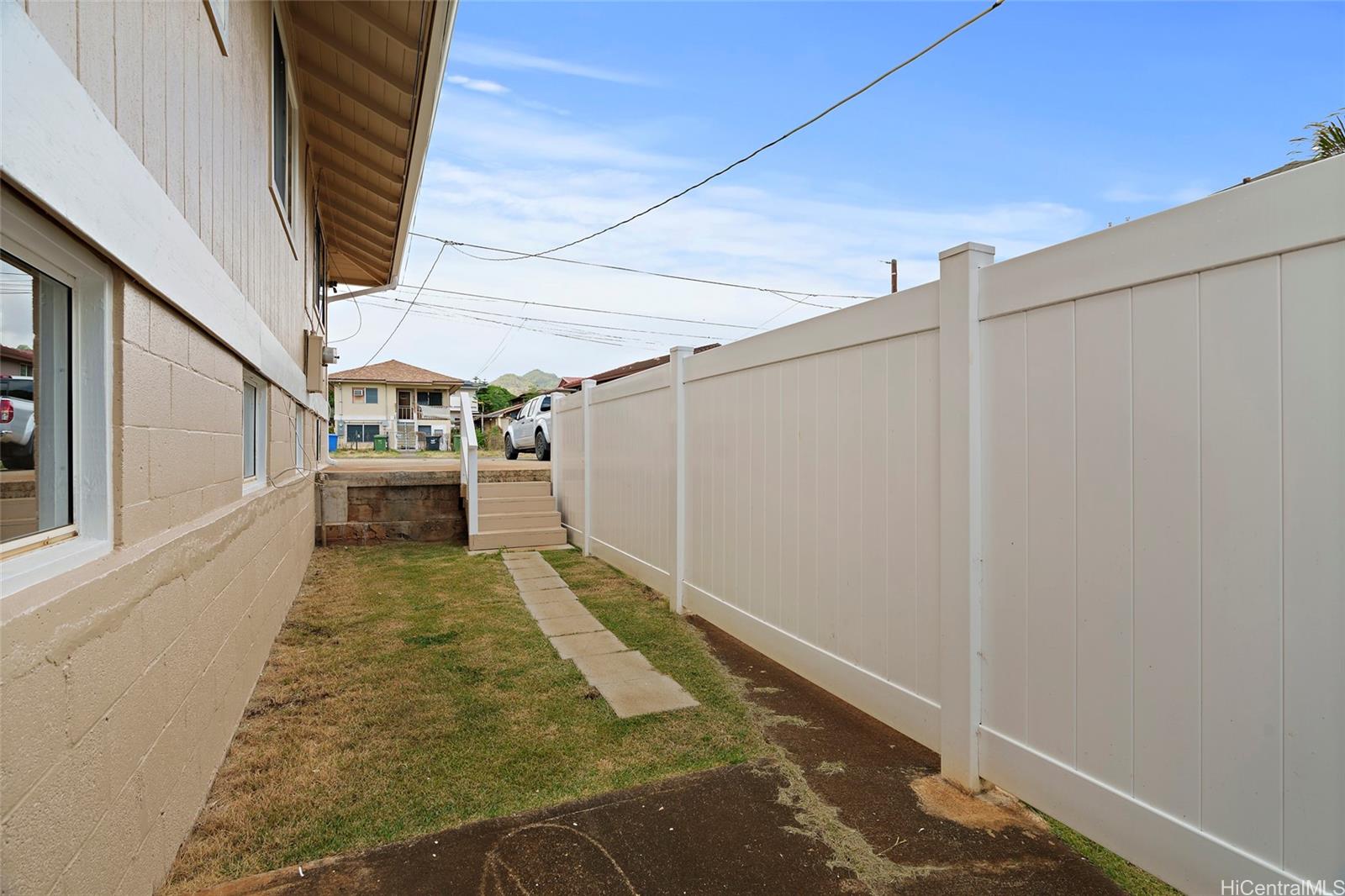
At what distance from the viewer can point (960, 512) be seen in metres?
2.62

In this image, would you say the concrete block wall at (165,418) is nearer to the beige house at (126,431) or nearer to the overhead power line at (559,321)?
the beige house at (126,431)

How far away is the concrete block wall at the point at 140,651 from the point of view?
129 centimetres

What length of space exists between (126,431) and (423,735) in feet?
6.08

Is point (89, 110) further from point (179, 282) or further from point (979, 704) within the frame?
point (979, 704)

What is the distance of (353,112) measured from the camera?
6.67 meters

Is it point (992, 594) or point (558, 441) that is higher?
point (558, 441)

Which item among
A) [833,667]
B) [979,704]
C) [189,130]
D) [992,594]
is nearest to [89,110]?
[189,130]

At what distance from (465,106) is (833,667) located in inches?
434

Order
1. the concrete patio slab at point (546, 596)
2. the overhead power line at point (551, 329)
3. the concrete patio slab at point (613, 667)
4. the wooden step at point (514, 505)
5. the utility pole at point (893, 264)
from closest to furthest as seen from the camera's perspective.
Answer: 1. the concrete patio slab at point (613, 667)
2. the concrete patio slab at point (546, 596)
3. the wooden step at point (514, 505)
4. the utility pole at point (893, 264)
5. the overhead power line at point (551, 329)

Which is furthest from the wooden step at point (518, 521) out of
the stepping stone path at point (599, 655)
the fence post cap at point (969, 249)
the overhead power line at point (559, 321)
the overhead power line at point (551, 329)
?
the overhead power line at point (551, 329)

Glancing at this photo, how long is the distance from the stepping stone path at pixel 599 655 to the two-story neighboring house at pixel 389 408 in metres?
36.2

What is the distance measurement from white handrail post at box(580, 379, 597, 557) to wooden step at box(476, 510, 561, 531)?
88 centimetres

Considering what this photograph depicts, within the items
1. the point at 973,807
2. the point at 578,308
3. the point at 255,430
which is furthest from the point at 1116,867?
the point at 578,308

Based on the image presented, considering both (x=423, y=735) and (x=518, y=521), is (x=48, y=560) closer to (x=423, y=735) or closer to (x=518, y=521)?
(x=423, y=735)
